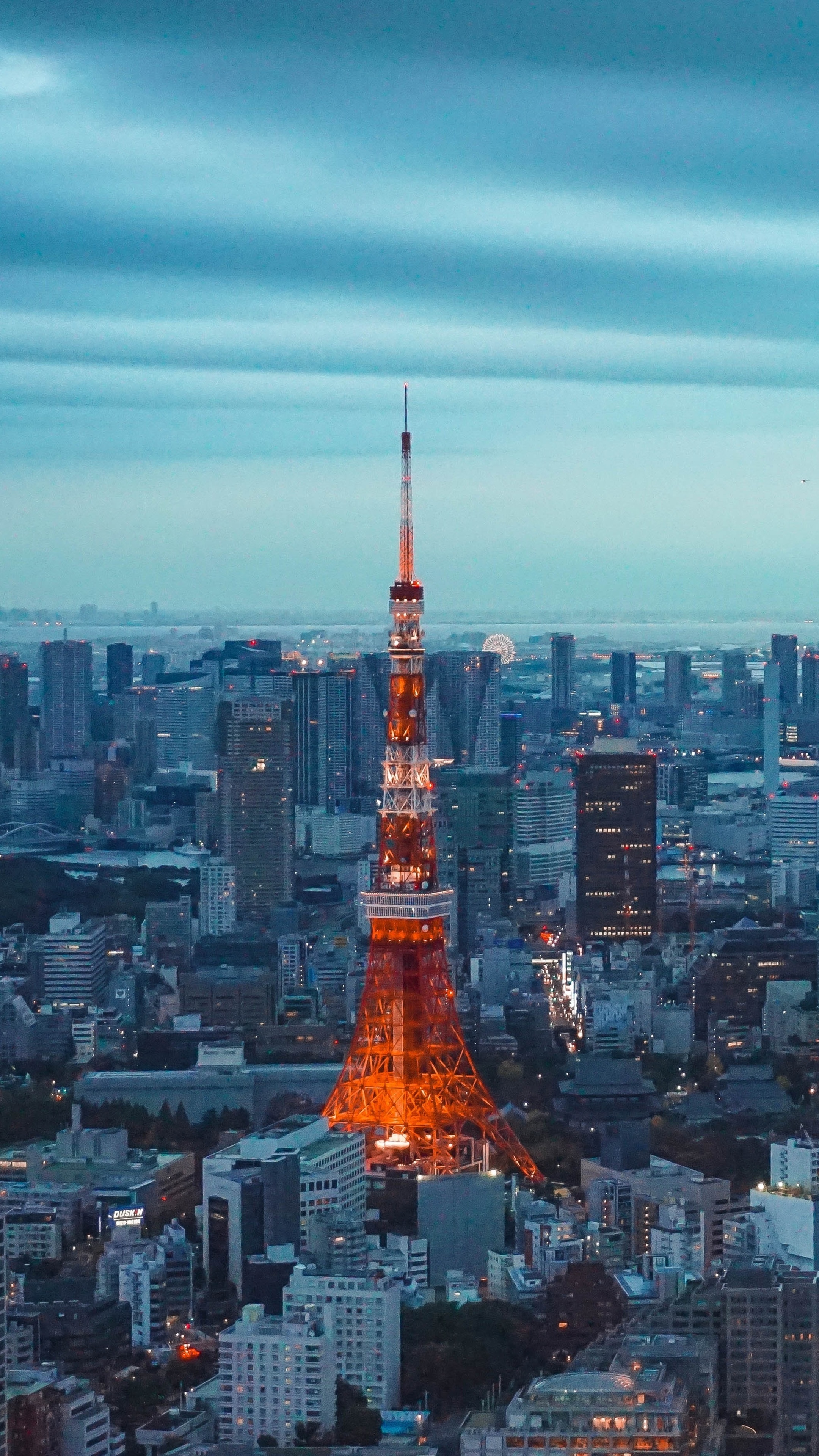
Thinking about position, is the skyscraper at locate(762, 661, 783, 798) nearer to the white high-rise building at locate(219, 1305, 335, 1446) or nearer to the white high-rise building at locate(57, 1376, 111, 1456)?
the white high-rise building at locate(219, 1305, 335, 1446)

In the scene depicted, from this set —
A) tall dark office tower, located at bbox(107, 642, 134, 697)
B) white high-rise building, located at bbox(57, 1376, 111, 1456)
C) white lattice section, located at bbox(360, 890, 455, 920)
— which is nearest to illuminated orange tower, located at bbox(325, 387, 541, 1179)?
white lattice section, located at bbox(360, 890, 455, 920)

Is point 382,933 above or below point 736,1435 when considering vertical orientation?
above

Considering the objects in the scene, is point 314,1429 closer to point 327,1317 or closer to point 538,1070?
point 327,1317

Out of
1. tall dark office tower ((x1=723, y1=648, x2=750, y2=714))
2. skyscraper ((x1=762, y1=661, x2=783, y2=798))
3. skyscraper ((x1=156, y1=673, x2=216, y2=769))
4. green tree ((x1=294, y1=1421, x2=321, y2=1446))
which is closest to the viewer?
green tree ((x1=294, y1=1421, x2=321, y2=1446))

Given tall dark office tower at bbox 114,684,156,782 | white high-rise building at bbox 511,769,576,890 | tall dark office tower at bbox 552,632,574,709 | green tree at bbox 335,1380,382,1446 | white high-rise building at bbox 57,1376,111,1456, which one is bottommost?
green tree at bbox 335,1380,382,1446

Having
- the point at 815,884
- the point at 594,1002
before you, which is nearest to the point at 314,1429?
the point at 594,1002
